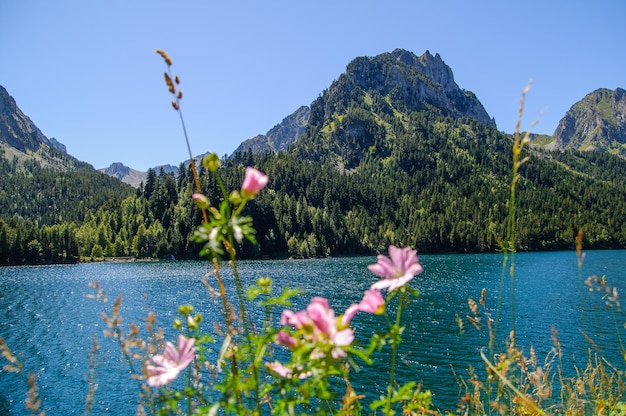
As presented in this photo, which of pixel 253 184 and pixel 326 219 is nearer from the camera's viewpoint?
pixel 253 184

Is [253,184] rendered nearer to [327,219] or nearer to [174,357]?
[174,357]

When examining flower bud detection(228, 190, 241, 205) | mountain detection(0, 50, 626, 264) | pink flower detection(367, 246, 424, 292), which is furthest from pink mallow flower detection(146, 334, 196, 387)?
mountain detection(0, 50, 626, 264)

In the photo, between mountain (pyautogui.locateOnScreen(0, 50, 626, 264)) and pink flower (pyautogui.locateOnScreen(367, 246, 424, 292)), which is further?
mountain (pyautogui.locateOnScreen(0, 50, 626, 264))

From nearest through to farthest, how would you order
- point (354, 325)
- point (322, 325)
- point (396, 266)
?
point (322, 325) < point (396, 266) < point (354, 325)

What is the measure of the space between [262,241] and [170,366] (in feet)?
378

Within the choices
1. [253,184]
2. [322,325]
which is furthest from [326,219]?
[322,325]

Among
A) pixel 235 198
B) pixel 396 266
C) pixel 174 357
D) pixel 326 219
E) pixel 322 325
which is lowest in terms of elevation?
pixel 174 357

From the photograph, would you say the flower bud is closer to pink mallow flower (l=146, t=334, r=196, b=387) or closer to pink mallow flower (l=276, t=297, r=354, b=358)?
pink mallow flower (l=276, t=297, r=354, b=358)

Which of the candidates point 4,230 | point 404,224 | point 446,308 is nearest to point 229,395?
point 446,308

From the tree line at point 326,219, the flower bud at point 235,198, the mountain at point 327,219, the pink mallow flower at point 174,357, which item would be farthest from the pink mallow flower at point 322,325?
the mountain at point 327,219

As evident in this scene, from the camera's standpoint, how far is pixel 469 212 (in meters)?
144

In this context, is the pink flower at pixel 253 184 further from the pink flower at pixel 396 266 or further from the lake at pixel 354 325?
the lake at pixel 354 325

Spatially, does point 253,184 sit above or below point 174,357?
Answer: above

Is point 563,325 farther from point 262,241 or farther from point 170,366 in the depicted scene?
point 262,241
